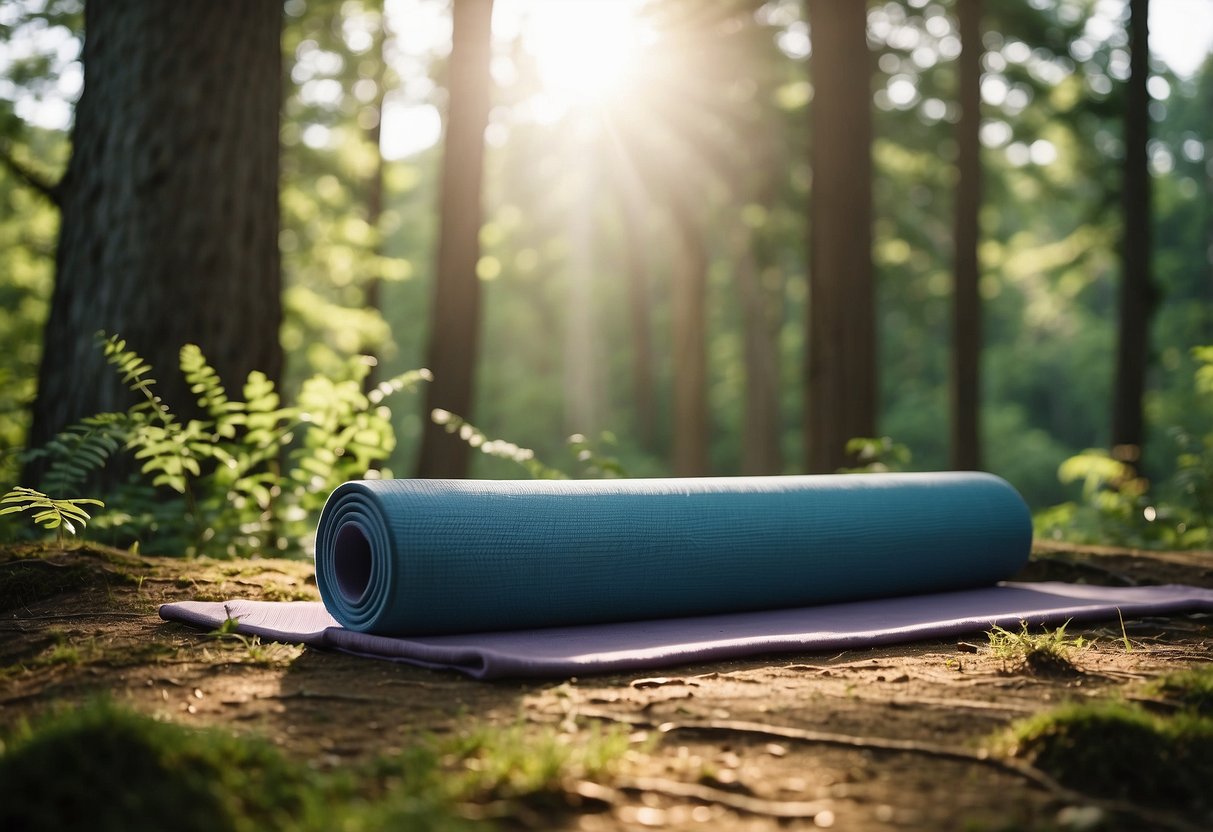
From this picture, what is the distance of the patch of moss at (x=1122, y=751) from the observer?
279cm

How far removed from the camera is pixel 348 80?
19.1 metres

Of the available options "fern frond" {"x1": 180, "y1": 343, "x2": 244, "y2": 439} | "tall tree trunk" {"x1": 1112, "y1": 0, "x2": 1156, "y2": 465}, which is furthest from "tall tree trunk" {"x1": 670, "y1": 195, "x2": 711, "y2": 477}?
"fern frond" {"x1": 180, "y1": 343, "x2": 244, "y2": 439}

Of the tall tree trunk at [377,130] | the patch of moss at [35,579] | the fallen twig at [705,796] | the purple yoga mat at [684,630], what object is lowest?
the fallen twig at [705,796]

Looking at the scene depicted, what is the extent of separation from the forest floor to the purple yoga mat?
65 mm

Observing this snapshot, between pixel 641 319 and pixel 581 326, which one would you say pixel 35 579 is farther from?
pixel 581 326

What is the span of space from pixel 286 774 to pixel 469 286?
27.7ft

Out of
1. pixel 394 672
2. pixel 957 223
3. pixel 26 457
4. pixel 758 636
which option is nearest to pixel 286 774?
pixel 394 672

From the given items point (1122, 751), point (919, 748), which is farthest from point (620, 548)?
point (1122, 751)

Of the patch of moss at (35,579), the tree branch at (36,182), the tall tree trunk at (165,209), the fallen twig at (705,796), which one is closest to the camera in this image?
the fallen twig at (705,796)

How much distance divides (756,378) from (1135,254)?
10222mm

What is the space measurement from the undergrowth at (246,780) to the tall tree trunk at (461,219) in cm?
794

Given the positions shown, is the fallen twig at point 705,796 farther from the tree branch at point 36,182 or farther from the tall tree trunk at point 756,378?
the tall tree trunk at point 756,378

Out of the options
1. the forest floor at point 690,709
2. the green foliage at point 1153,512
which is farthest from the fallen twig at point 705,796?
the green foliage at point 1153,512

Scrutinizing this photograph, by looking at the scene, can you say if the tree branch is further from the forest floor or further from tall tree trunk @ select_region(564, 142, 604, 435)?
tall tree trunk @ select_region(564, 142, 604, 435)
